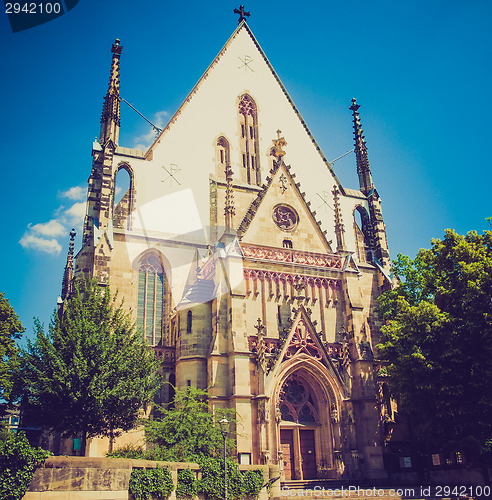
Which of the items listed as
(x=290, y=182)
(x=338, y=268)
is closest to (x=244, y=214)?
(x=290, y=182)

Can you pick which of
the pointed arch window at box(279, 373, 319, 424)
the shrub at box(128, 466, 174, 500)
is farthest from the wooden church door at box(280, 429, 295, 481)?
the shrub at box(128, 466, 174, 500)

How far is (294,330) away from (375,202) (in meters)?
16.2

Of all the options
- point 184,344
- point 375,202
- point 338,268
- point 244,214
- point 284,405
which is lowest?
point 284,405

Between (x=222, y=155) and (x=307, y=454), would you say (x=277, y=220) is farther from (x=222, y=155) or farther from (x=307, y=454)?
(x=307, y=454)

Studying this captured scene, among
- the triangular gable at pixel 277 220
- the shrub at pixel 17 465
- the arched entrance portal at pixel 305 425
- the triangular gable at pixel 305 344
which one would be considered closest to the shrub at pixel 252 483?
the arched entrance portal at pixel 305 425

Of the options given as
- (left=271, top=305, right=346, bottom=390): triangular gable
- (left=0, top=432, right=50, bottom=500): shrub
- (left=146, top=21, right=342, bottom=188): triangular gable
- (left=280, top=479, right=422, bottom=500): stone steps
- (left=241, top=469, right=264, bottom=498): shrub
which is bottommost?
(left=280, top=479, right=422, bottom=500): stone steps

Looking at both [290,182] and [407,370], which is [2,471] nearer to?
[407,370]

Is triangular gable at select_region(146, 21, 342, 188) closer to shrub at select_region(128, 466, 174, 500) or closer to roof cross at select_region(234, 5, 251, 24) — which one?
roof cross at select_region(234, 5, 251, 24)

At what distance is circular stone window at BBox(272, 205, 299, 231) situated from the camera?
1286 inches

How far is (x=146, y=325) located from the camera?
3080 cm

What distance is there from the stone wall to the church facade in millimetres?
8674

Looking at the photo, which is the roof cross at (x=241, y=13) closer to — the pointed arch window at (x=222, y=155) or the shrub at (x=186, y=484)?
the pointed arch window at (x=222, y=155)

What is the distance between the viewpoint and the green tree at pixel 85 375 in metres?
20.7

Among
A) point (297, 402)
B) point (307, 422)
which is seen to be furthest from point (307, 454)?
point (297, 402)
